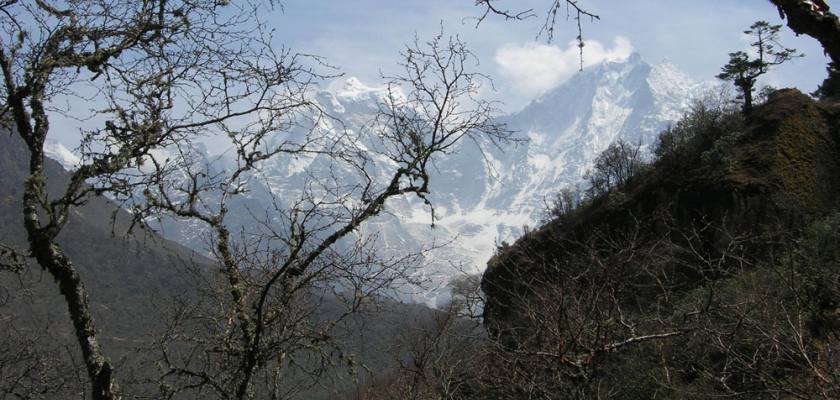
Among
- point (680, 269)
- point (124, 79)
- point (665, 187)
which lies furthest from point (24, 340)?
point (665, 187)

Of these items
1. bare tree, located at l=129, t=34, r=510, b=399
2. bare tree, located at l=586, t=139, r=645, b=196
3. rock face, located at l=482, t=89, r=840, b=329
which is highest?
bare tree, located at l=586, t=139, r=645, b=196

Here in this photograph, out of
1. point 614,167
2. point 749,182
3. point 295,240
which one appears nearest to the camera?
point 295,240

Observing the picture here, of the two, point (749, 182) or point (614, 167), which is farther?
point (614, 167)

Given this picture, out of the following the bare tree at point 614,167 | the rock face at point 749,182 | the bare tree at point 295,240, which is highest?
the bare tree at point 614,167

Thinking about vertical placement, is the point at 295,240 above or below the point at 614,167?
below

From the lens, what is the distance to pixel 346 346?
6.16 metres

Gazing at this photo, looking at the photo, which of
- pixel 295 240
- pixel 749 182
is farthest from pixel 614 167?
pixel 295 240

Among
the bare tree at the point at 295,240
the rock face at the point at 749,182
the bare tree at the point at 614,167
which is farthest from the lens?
the bare tree at the point at 614,167

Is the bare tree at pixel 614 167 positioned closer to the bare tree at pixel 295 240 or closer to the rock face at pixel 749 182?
the rock face at pixel 749 182

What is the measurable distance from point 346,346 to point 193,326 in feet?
5.19

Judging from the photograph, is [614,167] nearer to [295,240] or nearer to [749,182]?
[749,182]

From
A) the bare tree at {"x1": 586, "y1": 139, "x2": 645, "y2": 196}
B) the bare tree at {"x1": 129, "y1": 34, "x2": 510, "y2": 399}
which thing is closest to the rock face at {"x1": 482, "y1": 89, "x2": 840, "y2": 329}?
the bare tree at {"x1": 586, "y1": 139, "x2": 645, "y2": 196}

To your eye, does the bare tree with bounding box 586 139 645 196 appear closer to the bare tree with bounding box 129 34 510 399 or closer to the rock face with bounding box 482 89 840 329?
the rock face with bounding box 482 89 840 329

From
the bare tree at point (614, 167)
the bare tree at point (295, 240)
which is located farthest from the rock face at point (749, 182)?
the bare tree at point (295, 240)
